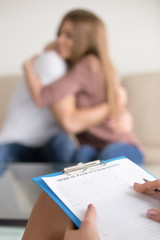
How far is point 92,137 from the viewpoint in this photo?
4.26 feet

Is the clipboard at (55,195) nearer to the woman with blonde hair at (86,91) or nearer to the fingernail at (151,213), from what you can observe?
the fingernail at (151,213)

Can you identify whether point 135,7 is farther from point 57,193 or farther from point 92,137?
point 57,193

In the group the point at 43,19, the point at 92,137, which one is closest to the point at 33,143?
the point at 92,137

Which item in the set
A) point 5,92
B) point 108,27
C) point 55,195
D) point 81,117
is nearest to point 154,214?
point 55,195

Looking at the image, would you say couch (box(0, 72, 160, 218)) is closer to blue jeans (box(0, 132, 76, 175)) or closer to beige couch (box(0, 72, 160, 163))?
beige couch (box(0, 72, 160, 163))

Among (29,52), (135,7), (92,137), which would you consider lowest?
(92,137)

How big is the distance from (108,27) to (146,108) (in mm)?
613

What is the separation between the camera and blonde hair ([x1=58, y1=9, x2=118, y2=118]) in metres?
1.25

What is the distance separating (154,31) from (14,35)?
3.08 ft

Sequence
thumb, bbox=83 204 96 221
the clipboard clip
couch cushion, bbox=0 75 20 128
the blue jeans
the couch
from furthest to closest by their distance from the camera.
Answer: couch cushion, bbox=0 75 20 128 → the couch → the blue jeans → the clipboard clip → thumb, bbox=83 204 96 221

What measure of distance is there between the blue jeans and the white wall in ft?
2.67

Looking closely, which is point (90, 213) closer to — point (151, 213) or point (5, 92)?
point (151, 213)

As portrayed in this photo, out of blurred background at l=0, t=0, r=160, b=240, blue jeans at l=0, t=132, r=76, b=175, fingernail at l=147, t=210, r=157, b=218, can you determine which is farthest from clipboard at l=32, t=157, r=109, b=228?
blurred background at l=0, t=0, r=160, b=240

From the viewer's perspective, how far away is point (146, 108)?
155 cm
